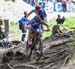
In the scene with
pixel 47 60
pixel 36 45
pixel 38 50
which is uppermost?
pixel 36 45

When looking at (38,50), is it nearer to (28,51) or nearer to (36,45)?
(36,45)

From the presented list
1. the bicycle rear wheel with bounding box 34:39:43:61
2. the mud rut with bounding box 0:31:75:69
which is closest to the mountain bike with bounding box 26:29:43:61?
the bicycle rear wheel with bounding box 34:39:43:61

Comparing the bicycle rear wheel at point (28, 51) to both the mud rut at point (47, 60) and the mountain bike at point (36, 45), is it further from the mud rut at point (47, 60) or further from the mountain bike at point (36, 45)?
the mud rut at point (47, 60)

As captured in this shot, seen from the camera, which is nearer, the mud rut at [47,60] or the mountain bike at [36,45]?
the mud rut at [47,60]

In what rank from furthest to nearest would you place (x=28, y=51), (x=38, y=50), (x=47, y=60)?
(x=28, y=51)
(x=38, y=50)
(x=47, y=60)

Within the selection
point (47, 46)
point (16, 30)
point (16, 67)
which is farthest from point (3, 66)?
point (16, 30)

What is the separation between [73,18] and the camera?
120 ft

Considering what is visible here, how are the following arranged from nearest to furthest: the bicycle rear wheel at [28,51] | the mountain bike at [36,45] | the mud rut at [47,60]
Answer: the mud rut at [47,60]
the mountain bike at [36,45]
the bicycle rear wheel at [28,51]

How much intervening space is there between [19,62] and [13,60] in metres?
0.25

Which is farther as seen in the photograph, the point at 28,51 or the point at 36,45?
the point at 28,51

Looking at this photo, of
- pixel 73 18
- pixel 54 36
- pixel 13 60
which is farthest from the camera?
pixel 73 18

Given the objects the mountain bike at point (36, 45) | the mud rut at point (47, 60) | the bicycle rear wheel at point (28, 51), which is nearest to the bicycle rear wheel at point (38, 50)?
the mountain bike at point (36, 45)

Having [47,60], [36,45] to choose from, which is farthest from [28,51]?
[47,60]

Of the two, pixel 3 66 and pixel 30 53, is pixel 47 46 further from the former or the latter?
pixel 3 66
